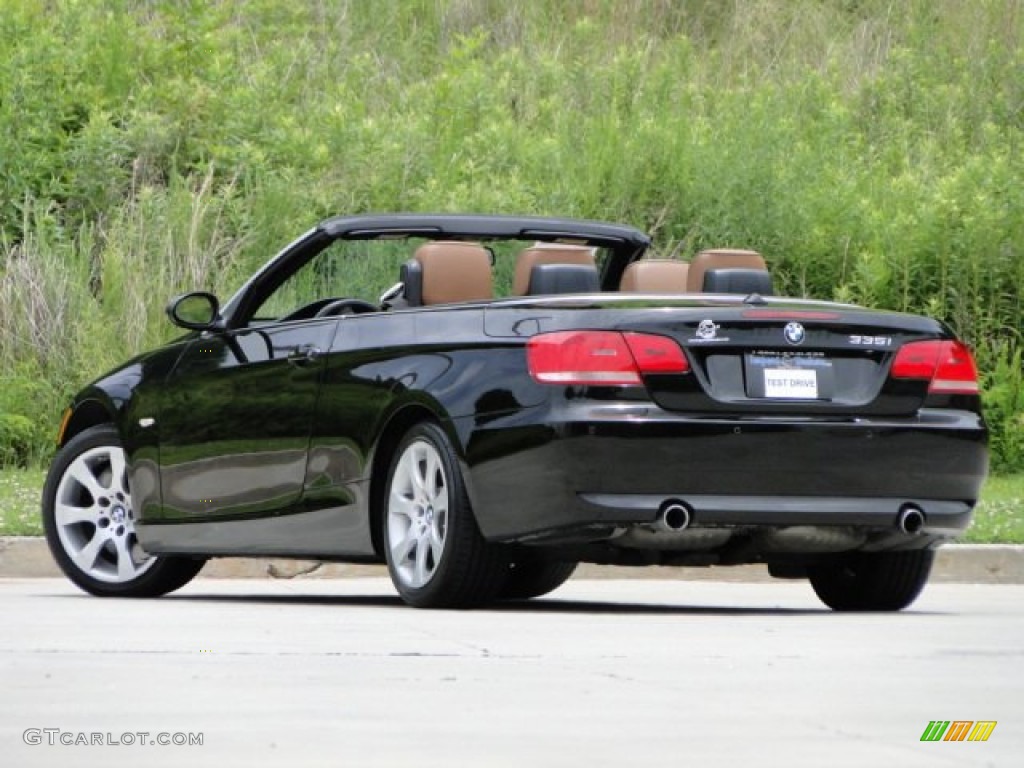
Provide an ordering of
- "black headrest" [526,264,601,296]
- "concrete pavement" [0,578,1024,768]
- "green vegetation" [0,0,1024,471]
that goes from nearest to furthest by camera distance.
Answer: "concrete pavement" [0,578,1024,768]
"black headrest" [526,264,601,296]
"green vegetation" [0,0,1024,471]

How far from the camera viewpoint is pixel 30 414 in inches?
788

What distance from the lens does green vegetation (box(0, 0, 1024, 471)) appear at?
21234 millimetres

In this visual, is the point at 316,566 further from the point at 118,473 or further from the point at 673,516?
the point at 673,516

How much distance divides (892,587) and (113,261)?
11.2 m

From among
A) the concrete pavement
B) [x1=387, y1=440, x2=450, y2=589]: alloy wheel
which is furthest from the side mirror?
[x1=387, y1=440, x2=450, y2=589]: alloy wheel

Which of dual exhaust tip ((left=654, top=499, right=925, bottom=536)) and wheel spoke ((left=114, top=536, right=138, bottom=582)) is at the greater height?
dual exhaust tip ((left=654, top=499, right=925, bottom=536))

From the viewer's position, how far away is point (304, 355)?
1122 centimetres

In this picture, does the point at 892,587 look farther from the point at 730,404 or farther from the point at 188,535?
the point at 188,535

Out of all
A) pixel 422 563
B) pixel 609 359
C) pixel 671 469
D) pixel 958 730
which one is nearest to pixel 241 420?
pixel 422 563

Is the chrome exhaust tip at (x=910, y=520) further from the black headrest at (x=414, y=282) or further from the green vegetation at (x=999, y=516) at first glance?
the green vegetation at (x=999, y=516)

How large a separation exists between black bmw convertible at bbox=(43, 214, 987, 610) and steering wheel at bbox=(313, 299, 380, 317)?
0.6 inches

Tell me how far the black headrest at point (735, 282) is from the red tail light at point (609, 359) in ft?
3.49

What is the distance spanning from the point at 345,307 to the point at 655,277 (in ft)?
4.52

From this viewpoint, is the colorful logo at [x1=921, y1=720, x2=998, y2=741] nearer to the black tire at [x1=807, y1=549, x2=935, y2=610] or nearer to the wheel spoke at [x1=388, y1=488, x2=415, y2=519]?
the wheel spoke at [x1=388, y1=488, x2=415, y2=519]
